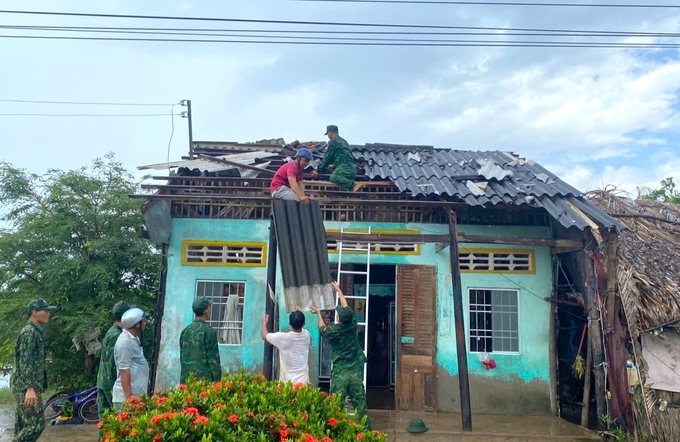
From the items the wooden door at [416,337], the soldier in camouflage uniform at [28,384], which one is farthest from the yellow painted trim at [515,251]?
the soldier in camouflage uniform at [28,384]

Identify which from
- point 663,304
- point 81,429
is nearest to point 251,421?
point 81,429

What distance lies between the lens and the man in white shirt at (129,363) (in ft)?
16.1

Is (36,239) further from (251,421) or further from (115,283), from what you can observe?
(251,421)

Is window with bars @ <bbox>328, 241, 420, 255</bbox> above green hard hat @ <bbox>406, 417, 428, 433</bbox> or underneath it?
above

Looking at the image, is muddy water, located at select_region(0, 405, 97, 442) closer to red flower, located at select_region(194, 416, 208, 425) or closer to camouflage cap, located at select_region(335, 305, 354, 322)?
camouflage cap, located at select_region(335, 305, 354, 322)

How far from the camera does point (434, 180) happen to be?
341 inches

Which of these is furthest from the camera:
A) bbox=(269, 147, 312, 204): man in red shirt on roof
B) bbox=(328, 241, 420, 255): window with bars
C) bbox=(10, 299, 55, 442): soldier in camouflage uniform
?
bbox=(328, 241, 420, 255): window with bars

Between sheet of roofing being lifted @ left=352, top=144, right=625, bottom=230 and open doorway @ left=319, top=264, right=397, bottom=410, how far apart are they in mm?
2058

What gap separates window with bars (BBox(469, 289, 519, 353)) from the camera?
29.3ft

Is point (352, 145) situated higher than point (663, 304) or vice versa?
point (352, 145)

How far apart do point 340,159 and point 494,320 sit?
4.02m

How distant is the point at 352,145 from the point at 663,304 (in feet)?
21.4

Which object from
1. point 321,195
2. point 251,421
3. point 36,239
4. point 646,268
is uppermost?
point 321,195

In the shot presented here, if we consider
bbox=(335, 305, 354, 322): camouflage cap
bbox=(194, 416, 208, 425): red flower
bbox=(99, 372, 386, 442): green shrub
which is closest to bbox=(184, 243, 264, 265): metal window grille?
bbox=(335, 305, 354, 322): camouflage cap
